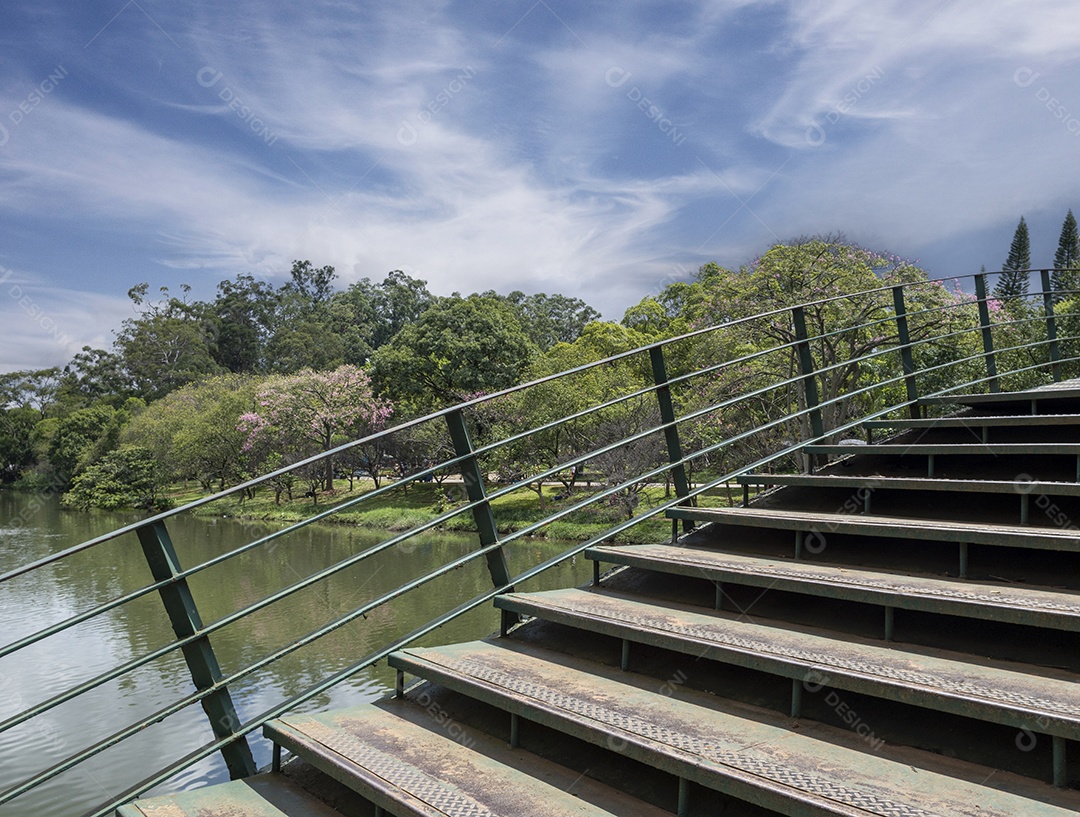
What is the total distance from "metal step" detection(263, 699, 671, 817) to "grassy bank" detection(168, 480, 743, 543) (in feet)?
36.2

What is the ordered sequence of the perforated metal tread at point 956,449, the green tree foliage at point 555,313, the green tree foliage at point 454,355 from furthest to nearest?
the green tree foliage at point 555,313 → the green tree foliage at point 454,355 → the perforated metal tread at point 956,449

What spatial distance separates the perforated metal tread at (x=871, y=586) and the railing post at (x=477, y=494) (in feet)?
1.23

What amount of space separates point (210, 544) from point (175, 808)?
1848 centimetres

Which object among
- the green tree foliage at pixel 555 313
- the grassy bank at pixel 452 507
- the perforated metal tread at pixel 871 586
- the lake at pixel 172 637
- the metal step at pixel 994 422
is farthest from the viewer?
the green tree foliage at pixel 555 313

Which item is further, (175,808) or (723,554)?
(723,554)

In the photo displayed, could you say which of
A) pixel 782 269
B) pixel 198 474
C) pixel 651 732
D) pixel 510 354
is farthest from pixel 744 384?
pixel 198 474

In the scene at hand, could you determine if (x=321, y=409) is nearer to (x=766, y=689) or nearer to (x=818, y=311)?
(x=818, y=311)

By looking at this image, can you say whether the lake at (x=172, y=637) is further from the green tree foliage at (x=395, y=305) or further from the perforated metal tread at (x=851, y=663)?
the green tree foliage at (x=395, y=305)

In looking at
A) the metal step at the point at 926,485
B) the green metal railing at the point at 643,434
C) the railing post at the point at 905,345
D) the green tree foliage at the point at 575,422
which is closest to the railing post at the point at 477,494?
the green metal railing at the point at 643,434

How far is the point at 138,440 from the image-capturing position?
34.0 meters

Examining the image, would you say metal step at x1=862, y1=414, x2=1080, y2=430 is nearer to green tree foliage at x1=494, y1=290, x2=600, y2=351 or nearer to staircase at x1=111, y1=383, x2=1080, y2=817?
staircase at x1=111, y1=383, x2=1080, y2=817

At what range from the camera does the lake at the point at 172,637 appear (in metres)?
6.71

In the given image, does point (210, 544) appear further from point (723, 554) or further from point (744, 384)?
point (723, 554)

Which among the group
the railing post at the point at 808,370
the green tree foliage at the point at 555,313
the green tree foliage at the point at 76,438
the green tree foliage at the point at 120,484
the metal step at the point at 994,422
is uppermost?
the green tree foliage at the point at 555,313
